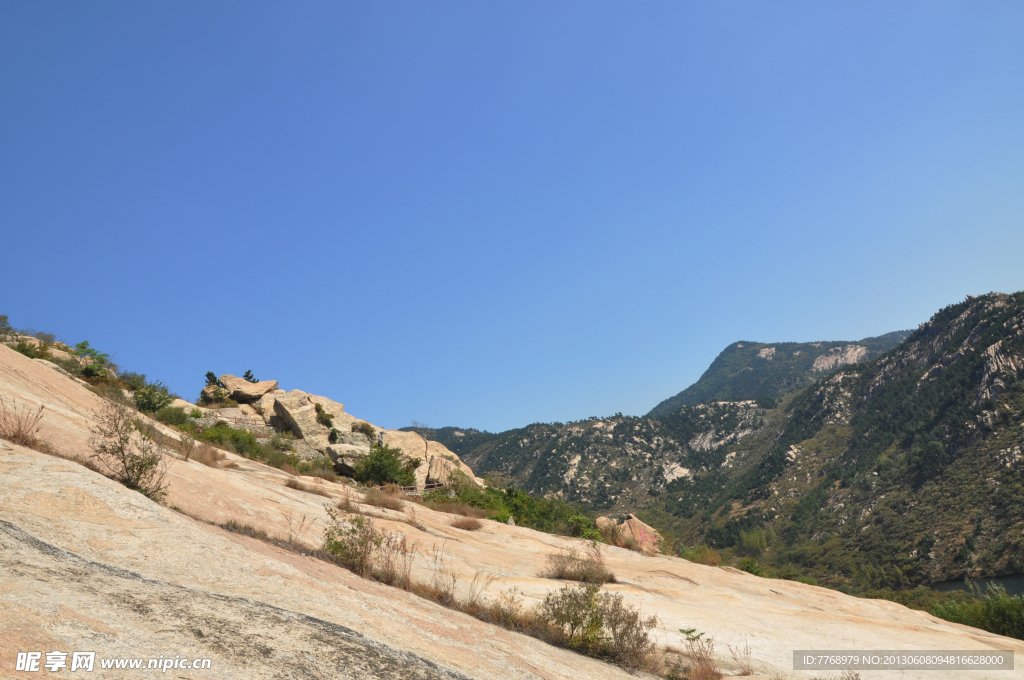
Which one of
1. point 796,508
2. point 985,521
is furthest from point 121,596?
point 796,508

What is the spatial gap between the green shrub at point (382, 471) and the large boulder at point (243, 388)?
1550cm

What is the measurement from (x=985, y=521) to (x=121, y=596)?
254ft

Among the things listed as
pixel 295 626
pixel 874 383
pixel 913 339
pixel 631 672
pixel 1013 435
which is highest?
pixel 913 339

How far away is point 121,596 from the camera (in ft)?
15.4

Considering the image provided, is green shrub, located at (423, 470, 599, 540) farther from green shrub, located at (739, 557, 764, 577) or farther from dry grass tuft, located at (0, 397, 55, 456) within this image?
dry grass tuft, located at (0, 397, 55, 456)

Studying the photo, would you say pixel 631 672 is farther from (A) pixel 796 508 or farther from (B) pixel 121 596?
(A) pixel 796 508

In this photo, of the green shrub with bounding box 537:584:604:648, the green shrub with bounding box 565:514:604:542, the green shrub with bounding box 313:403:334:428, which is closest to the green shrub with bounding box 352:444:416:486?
the green shrub with bounding box 313:403:334:428

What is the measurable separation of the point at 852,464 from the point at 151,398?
334ft

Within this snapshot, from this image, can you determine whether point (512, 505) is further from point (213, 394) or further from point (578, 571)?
point (213, 394)

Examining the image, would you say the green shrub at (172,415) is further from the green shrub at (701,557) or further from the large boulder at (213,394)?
the green shrub at (701,557)

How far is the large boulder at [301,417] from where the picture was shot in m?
31.2

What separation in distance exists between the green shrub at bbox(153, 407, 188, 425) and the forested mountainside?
46075 mm

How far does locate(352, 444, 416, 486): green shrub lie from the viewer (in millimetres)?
25109

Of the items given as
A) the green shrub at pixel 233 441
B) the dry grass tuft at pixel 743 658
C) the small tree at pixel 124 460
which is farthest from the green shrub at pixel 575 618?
the green shrub at pixel 233 441
